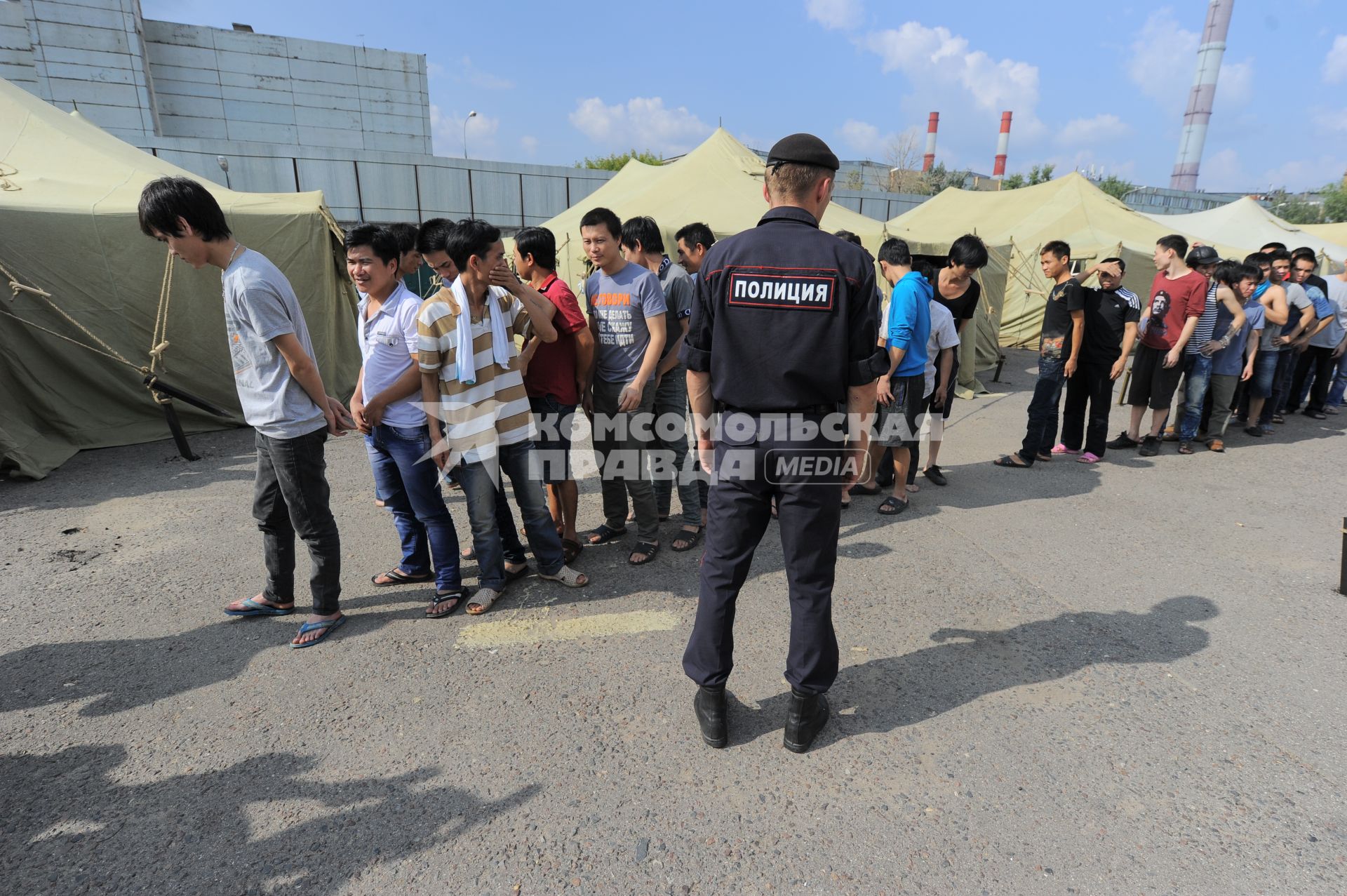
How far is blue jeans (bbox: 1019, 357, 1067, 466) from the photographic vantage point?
19.0ft

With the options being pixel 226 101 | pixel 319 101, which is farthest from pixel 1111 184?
pixel 226 101

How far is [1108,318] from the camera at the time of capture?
552 cm

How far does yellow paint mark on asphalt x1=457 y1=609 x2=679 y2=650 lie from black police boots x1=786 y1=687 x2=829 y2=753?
97 centimetres

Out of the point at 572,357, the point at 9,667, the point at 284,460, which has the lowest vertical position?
the point at 9,667

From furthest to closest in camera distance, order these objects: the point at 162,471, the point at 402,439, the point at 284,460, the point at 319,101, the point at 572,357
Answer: the point at 319,101, the point at 162,471, the point at 572,357, the point at 402,439, the point at 284,460

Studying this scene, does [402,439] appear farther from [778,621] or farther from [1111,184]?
[1111,184]

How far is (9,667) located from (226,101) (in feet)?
118

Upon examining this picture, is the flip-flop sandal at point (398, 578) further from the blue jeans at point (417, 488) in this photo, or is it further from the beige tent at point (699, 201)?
the beige tent at point (699, 201)

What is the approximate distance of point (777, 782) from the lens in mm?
2311

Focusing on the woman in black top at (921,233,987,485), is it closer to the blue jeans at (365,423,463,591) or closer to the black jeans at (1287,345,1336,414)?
the blue jeans at (365,423,463,591)

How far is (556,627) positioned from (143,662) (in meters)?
1.89

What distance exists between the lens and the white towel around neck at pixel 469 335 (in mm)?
3070

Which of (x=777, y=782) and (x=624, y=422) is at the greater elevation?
(x=624, y=422)

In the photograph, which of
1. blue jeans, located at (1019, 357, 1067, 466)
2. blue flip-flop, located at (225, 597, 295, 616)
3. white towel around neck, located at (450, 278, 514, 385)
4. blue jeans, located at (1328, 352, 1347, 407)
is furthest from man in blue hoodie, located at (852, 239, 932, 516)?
blue jeans, located at (1328, 352, 1347, 407)
